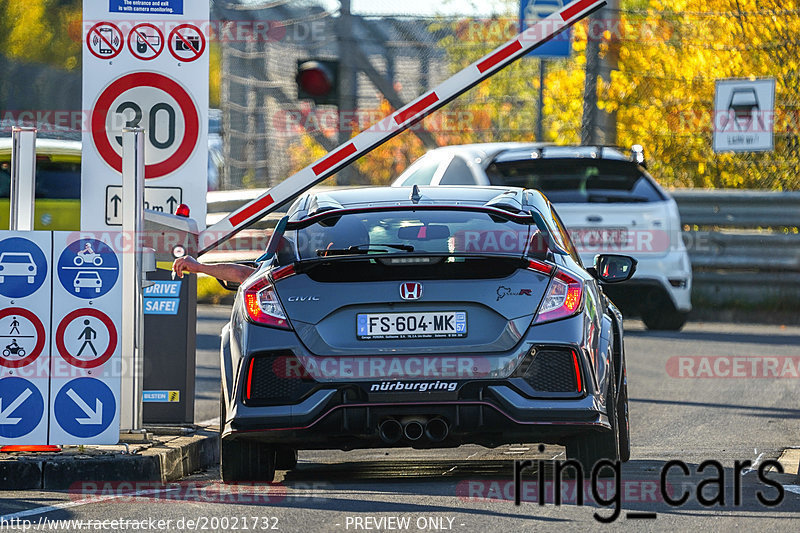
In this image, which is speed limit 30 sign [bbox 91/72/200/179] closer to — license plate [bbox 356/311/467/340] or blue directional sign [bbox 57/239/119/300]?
blue directional sign [bbox 57/239/119/300]

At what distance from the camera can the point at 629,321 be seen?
18922 millimetres

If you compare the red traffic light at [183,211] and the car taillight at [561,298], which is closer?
the car taillight at [561,298]

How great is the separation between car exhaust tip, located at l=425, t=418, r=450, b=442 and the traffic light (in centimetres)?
1004

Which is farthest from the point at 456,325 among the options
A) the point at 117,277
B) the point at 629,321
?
→ the point at 629,321

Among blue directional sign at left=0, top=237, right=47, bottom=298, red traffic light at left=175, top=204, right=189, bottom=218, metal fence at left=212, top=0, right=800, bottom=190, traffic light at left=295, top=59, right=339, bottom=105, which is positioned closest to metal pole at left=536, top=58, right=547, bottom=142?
metal fence at left=212, top=0, right=800, bottom=190

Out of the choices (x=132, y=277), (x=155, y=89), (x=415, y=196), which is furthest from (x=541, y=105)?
(x=132, y=277)

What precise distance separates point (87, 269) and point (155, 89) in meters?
1.57

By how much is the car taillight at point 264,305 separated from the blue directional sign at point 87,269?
0.96 metres

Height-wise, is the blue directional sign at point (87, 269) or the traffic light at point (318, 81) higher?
the traffic light at point (318, 81)

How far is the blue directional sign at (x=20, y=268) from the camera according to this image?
858 cm

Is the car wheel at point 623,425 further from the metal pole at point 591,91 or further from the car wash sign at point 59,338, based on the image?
the metal pole at point 591,91

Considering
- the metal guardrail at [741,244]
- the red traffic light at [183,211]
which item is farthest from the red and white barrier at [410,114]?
the metal guardrail at [741,244]

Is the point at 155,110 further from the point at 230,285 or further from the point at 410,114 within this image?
the point at 410,114

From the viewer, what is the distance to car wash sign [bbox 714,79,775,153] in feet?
62.4
